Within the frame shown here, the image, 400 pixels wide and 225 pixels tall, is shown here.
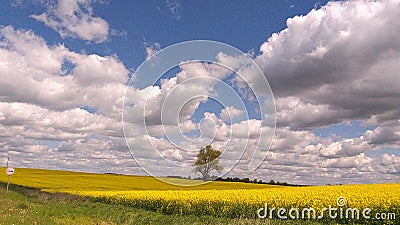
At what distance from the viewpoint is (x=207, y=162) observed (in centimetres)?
6688

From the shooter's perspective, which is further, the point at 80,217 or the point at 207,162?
the point at 207,162

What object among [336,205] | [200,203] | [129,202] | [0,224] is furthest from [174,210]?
[0,224]

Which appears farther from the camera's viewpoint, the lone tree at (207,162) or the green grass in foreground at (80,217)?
the lone tree at (207,162)

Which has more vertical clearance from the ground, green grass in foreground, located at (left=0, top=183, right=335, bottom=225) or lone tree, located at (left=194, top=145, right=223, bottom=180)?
lone tree, located at (left=194, top=145, right=223, bottom=180)

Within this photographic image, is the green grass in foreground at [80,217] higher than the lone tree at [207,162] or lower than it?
lower

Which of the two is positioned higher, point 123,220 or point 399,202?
point 399,202

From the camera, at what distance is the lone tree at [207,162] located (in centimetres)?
6481

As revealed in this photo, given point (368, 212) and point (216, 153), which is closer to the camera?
point (368, 212)

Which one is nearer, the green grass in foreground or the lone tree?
the green grass in foreground

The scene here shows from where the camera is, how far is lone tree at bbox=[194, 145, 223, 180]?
64.8m

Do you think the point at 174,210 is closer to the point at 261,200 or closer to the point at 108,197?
the point at 261,200

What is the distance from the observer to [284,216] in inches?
789

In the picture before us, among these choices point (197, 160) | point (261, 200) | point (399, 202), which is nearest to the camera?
point (399, 202)

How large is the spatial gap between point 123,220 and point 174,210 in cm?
717
